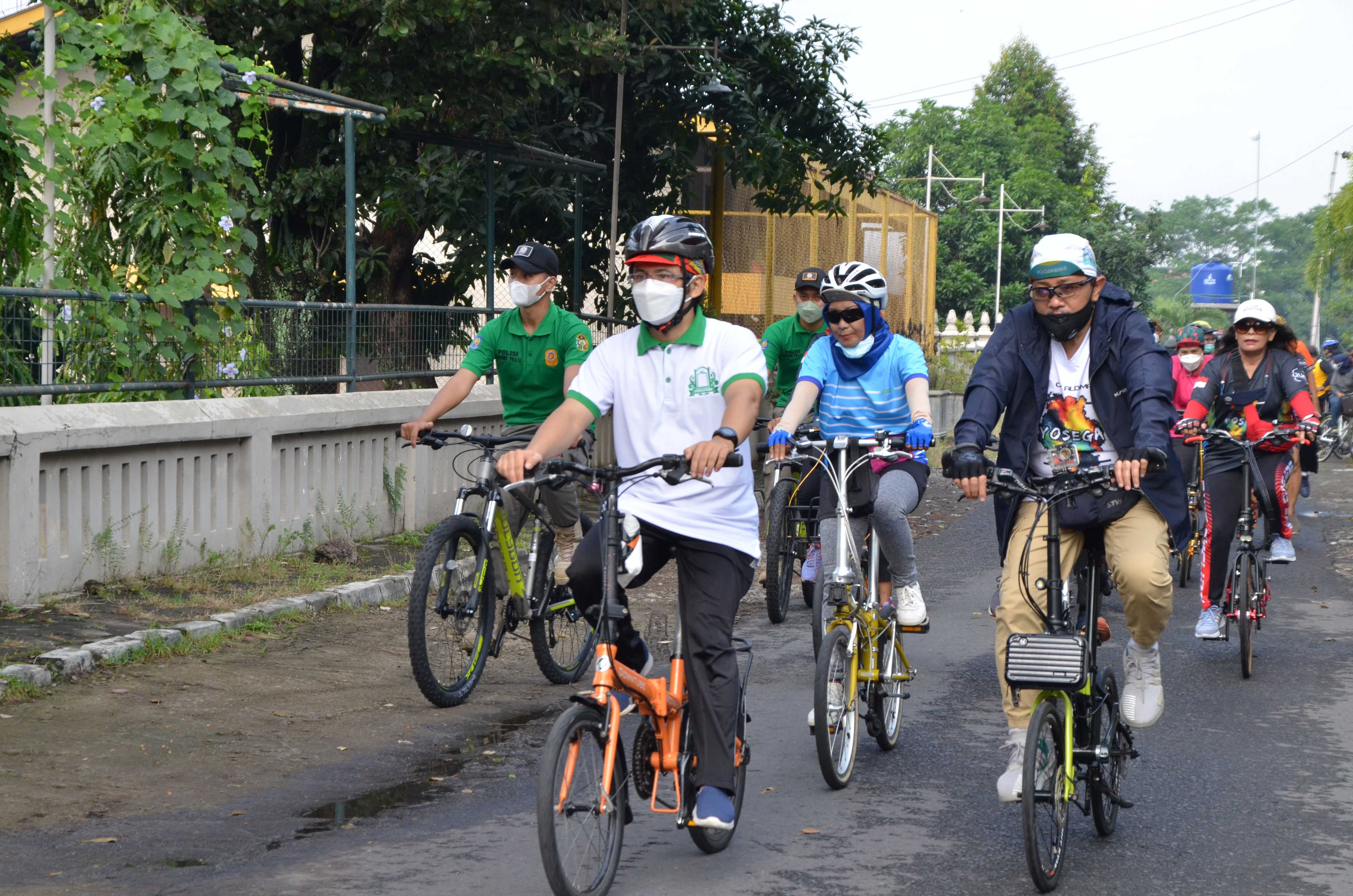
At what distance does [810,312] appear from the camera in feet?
32.0

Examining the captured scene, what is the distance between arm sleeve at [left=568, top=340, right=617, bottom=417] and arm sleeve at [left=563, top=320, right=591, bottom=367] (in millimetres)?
2570

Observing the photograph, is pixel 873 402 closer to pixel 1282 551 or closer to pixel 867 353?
pixel 867 353

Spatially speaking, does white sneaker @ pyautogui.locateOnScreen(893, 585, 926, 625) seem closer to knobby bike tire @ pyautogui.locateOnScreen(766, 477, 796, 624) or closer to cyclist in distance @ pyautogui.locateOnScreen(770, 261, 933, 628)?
cyclist in distance @ pyautogui.locateOnScreen(770, 261, 933, 628)

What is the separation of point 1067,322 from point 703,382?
3.98ft

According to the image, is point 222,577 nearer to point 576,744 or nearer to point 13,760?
point 13,760

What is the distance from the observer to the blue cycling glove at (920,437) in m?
6.20

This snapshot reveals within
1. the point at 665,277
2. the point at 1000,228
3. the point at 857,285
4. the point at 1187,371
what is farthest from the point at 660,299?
the point at 1000,228

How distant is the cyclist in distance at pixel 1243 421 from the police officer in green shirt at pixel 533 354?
133 inches

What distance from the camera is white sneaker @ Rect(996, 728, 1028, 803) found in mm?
4410

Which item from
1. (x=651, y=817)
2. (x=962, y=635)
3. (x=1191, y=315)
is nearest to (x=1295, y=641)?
(x=962, y=635)

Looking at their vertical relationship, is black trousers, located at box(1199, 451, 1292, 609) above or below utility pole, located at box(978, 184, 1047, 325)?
below

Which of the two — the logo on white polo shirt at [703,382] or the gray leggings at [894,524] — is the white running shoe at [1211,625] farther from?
the logo on white polo shirt at [703,382]

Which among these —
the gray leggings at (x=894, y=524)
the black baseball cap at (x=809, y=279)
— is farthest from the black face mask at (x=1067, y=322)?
the black baseball cap at (x=809, y=279)

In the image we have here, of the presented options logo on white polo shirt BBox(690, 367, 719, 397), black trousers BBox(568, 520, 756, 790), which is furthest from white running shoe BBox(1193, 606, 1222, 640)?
logo on white polo shirt BBox(690, 367, 719, 397)
